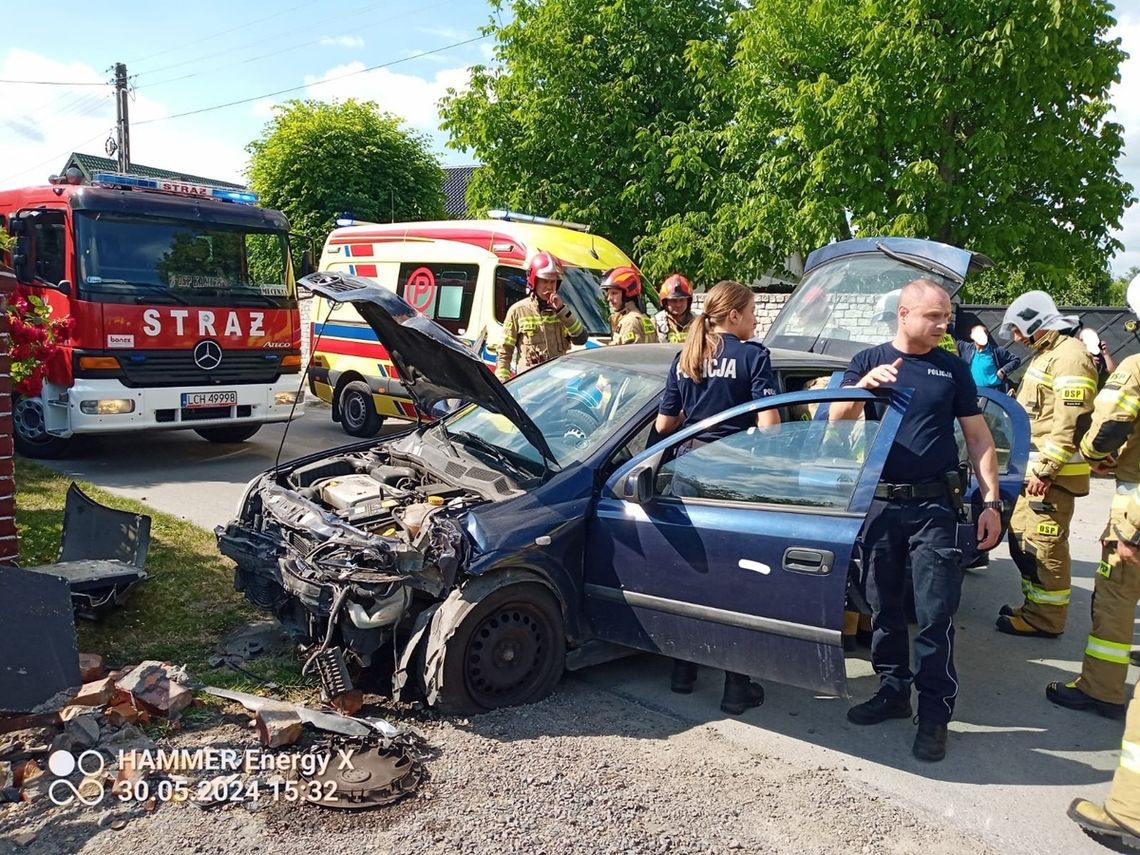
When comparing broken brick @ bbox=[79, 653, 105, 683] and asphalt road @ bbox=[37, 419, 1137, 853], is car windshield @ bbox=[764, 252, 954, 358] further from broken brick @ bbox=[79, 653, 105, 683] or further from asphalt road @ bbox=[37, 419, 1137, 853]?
broken brick @ bbox=[79, 653, 105, 683]

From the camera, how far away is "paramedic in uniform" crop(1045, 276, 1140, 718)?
4070 mm

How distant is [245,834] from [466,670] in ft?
3.48

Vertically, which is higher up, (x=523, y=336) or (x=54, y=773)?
(x=523, y=336)

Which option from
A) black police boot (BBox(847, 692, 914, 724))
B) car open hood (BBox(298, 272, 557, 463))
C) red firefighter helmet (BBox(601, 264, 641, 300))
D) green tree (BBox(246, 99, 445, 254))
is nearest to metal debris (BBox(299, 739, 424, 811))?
car open hood (BBox(298, 272, 557, 463))

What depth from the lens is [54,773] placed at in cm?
315

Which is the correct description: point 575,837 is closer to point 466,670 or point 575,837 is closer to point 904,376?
point 466,670

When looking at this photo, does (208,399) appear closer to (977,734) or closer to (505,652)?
(505,652)

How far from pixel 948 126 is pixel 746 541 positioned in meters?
9.13

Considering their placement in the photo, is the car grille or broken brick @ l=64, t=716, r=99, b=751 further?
the car grille

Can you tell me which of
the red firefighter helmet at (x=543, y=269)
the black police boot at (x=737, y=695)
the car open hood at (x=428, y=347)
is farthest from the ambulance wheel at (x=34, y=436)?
the black police boot at (x=737, y=695)

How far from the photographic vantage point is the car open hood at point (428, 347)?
4008 mm

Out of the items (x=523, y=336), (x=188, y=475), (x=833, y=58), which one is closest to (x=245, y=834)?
(x=523, y=336)

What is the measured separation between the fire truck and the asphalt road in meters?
5.37

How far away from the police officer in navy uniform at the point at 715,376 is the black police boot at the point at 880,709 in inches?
16.7
